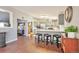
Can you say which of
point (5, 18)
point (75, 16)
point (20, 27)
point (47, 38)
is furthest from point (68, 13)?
point (5, 18)

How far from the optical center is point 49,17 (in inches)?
169

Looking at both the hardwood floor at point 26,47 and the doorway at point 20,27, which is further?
the doorway at point 20,27

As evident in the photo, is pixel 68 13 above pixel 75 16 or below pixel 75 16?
above

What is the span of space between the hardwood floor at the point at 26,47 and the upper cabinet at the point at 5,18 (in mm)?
684

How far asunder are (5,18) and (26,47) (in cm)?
127

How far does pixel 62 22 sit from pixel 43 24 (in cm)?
66

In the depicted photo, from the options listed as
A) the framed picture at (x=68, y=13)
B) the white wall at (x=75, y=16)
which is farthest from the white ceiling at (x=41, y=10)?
the white wall at (x=75, y=16)

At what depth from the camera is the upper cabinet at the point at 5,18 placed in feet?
14.1

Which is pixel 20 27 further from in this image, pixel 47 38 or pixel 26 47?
pixel 47 38

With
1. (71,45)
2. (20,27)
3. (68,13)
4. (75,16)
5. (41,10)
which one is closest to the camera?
(71,45)

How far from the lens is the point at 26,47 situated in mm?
4391

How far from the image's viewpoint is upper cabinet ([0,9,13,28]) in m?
4.30

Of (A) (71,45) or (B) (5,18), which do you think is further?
(B) (5,18)

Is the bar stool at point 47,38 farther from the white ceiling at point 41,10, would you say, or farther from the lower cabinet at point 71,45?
the lower cabinet at point 71,45
